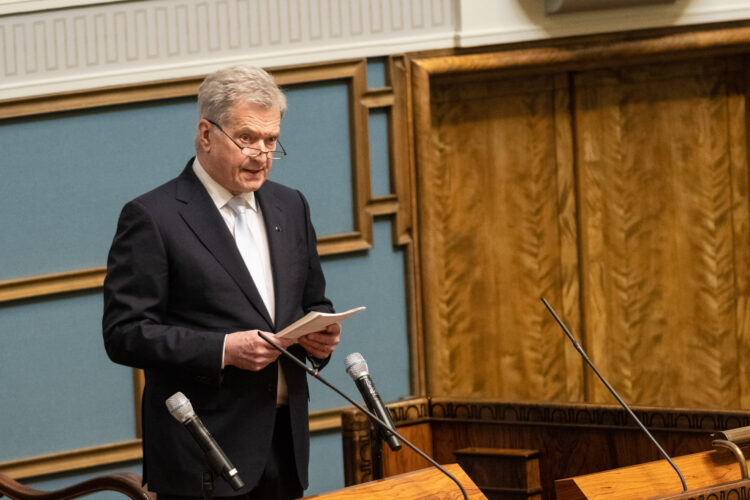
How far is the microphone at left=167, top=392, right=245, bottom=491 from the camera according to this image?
1.56 metres

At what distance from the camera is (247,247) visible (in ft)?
6.73

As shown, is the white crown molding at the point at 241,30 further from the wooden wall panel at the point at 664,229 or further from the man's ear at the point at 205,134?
the man's ear at the point at 205,134

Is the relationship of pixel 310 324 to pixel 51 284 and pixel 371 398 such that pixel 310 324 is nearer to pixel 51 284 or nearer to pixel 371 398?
pixel 371 398

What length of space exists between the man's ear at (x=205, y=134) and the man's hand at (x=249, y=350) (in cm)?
40

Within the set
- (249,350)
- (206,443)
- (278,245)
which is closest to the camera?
(206,443)

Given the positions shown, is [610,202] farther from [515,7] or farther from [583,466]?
[583,466]

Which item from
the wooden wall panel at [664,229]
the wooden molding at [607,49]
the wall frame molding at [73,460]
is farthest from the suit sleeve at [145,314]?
the wooden wall panel at [664,229]

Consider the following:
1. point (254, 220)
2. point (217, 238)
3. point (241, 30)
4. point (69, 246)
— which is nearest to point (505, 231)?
point (241, 30)

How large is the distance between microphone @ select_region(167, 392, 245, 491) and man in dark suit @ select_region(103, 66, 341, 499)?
262 millimetres

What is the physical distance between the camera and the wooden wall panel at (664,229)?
401cm

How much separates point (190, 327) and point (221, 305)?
0.23ft

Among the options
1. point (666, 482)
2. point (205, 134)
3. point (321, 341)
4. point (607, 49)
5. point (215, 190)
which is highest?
point (607, 49)

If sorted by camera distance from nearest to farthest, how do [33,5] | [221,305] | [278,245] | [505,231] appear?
[221,305] → [278,245] → [33,5] → [505,231]

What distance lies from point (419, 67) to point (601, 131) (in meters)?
0.79
